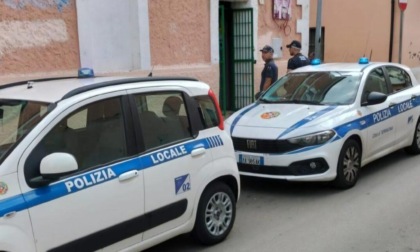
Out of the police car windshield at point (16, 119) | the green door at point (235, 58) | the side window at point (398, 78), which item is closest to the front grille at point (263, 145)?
the side window at point (398, 78)

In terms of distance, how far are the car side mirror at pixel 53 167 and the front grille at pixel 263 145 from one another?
3219 mm

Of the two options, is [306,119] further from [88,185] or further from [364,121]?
[88,185]

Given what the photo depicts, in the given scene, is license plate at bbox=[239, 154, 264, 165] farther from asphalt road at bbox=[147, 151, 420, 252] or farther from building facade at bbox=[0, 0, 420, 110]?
building facade at bbox=[0, 0, 420, 110]

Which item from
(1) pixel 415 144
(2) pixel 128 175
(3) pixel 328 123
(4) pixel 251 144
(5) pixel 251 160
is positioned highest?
(2) pixel 128 175

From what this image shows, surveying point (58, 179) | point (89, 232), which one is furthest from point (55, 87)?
point (89, 232)

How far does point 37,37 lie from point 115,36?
1800 mm

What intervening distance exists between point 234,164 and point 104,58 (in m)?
5.19

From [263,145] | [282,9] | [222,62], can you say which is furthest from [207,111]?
[282,9]

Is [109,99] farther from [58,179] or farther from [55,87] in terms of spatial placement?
[58,179]

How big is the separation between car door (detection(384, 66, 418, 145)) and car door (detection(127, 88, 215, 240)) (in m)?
4.02

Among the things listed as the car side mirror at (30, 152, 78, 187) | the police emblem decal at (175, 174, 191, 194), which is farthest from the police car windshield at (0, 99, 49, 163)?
the police emblem decal at (175, 174, 191, 194)

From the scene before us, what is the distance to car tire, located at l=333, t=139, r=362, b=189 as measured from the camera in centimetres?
631

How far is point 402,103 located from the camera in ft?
25.2

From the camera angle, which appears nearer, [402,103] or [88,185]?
[88,185]
